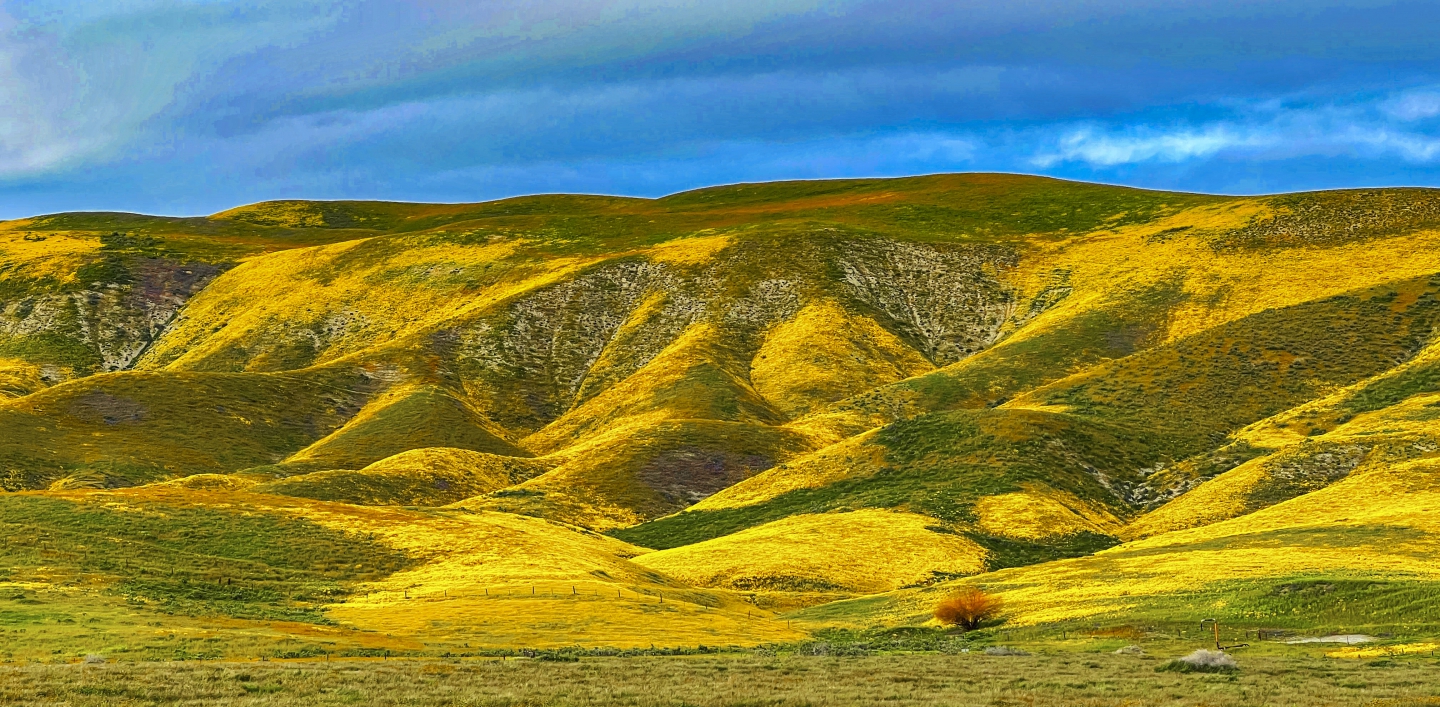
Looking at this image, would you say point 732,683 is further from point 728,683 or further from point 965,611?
point 965,611

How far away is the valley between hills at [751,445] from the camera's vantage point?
2479 inches

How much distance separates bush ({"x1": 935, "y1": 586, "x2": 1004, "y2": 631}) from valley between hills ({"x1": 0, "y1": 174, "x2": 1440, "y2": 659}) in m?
1.66

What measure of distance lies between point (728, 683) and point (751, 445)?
89.4 metres

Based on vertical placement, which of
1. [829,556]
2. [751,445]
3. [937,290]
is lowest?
[829,556]

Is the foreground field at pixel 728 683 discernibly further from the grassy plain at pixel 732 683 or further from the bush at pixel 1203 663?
the bush at pixel 1203 663

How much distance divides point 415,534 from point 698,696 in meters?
52.7

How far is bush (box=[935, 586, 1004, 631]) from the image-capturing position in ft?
201

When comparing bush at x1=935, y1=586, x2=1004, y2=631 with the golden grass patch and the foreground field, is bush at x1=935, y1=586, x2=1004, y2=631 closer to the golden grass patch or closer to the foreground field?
the foreground field

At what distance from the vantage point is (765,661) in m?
45.3

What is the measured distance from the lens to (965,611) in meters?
61.2

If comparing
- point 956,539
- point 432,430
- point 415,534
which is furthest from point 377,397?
point 956,539

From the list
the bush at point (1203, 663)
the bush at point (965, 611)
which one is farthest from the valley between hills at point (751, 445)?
the bush at point (1203, 663)

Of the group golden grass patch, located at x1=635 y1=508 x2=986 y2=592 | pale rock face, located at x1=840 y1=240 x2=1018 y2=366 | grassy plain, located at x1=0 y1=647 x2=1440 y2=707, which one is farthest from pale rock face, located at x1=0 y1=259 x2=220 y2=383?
grassy plain, located at x1=0 y1=647 x2=1440 y2=707

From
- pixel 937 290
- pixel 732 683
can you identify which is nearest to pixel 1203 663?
pixel 732 683
